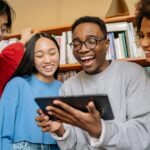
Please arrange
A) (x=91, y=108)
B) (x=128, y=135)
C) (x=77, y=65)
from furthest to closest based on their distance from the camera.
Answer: (x=77, y=65), (x=128, y=135), (x=91, y=108)

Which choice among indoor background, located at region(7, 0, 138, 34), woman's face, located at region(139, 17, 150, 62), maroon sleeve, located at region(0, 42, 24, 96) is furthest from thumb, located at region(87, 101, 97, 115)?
indoor background, located at region(7, 0, 138, 34)

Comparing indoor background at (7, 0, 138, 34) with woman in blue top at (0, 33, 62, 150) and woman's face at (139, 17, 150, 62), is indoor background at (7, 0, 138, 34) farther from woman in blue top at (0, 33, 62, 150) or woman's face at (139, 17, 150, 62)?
woman's face at (139, 17, 150, 62)

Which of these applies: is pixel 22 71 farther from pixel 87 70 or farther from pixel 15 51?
pixel 87 70

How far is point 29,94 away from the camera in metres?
1.56

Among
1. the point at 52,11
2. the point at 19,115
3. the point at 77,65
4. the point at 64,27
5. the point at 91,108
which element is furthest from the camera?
the point at 52,11

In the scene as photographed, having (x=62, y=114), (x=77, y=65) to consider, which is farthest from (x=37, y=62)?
(x=62, y=114)

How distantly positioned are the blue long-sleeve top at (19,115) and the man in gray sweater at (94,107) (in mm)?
225

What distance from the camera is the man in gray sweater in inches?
38.2

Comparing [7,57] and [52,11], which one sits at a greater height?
[52,11]

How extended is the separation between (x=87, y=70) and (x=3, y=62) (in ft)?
1.91

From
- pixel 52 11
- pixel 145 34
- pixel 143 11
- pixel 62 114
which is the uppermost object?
pixel 52 11

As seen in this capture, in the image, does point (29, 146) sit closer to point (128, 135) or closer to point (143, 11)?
point (128, 135)

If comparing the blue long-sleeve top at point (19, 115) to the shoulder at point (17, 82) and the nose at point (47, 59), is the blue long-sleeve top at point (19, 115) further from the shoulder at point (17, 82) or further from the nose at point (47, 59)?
the nose at point (47, 59)

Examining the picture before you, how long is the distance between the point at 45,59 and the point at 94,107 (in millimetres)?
798
